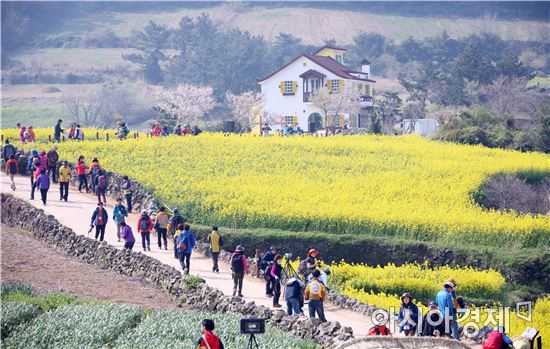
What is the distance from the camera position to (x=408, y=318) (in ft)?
85.6

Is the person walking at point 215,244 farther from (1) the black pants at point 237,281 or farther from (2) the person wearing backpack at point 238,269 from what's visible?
(1) the black pants at point 237,281

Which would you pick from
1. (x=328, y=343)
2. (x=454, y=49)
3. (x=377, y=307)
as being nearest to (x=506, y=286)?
(x=377, y=307)

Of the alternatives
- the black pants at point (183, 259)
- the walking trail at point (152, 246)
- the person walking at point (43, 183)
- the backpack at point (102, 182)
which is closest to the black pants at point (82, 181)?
the walking trail at point (152, 246)

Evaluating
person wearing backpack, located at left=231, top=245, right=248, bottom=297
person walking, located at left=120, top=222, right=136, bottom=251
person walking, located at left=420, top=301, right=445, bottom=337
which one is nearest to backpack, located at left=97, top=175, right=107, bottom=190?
person walking, located at left=120, top=222, right=136, bottom=251

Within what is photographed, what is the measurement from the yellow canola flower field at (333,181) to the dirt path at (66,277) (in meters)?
8.10

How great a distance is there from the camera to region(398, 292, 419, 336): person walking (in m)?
26.0

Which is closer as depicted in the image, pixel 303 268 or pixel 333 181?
pixel 303 268

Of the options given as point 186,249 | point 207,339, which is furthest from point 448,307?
point 186,249

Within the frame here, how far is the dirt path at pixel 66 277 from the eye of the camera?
34.2 m

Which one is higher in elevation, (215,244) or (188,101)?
(188,101)

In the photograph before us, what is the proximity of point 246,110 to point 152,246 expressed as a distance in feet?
188

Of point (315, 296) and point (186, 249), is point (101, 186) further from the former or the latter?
point (315, 296)

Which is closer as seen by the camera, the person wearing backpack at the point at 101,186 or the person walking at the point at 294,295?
the person walking at the point at 294,295

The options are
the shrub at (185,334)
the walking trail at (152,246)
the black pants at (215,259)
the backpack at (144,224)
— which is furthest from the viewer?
the backpack at (144,224)
